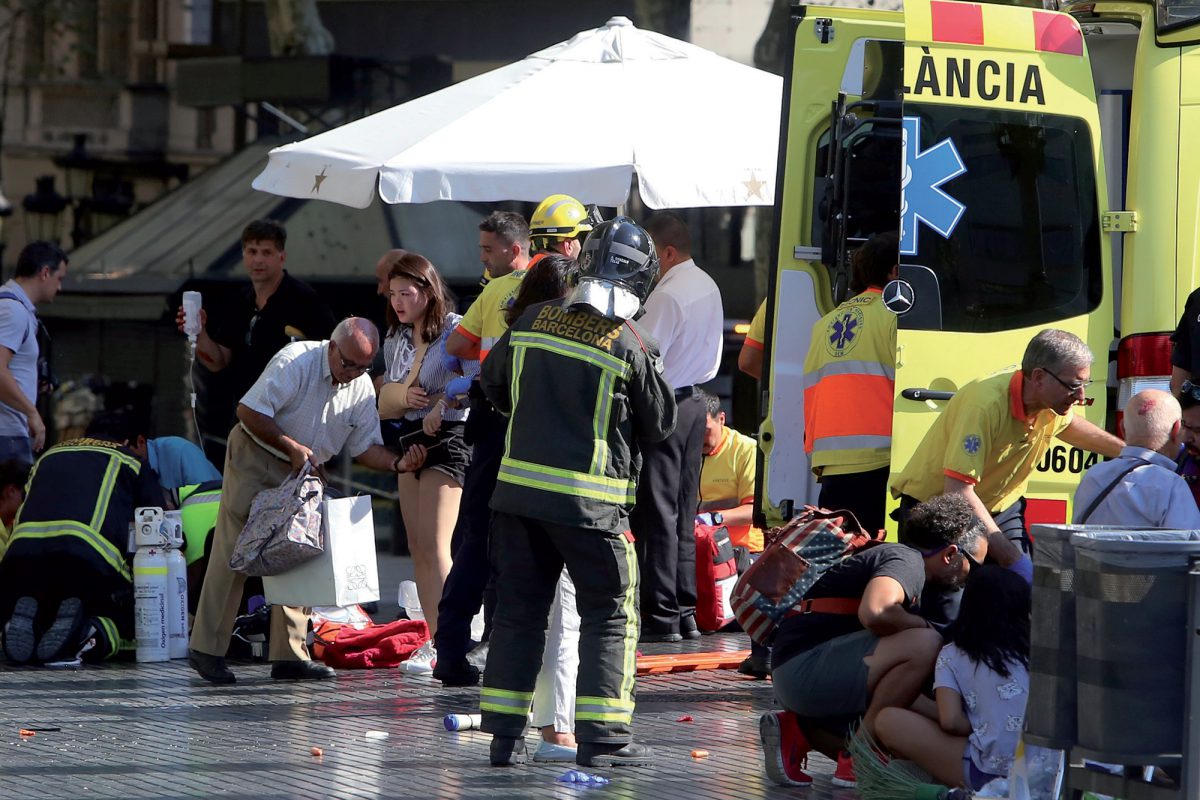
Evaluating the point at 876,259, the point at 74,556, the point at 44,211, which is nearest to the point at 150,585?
the point at 74,556

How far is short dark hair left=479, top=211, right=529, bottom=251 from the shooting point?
309 inches

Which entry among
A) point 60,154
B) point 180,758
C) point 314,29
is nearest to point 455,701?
point 180,758

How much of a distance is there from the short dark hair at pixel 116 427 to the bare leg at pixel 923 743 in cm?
439

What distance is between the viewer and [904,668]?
5520 mm

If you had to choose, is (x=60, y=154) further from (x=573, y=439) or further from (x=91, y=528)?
(x=573, y=439)

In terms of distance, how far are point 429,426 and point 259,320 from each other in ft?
5.85

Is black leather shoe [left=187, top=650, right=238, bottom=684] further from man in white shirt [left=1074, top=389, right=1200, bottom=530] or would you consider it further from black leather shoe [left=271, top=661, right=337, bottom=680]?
man in white shirt [left=1074, top=389, right=1200, bottom=530]

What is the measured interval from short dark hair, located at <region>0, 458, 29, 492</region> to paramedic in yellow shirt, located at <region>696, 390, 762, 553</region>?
3256 mm

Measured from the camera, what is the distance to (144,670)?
26.2 ft

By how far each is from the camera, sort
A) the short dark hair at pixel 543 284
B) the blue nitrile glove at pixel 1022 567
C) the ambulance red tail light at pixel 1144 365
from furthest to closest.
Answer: the ambulance red tail light at pixel 1144 365 → the short dark hair at pixel 543 284 → the blue nitrile glove at pixel 1022 567

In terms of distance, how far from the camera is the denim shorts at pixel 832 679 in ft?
18.4

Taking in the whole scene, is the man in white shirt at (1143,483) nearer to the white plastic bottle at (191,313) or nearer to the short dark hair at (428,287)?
the short dark hair at (428,287)

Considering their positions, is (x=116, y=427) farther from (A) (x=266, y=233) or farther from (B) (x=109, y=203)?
(B) (x=109, y=203)

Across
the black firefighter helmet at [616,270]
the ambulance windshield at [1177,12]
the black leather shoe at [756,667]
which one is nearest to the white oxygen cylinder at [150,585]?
the black leather shoe at [756,667]
